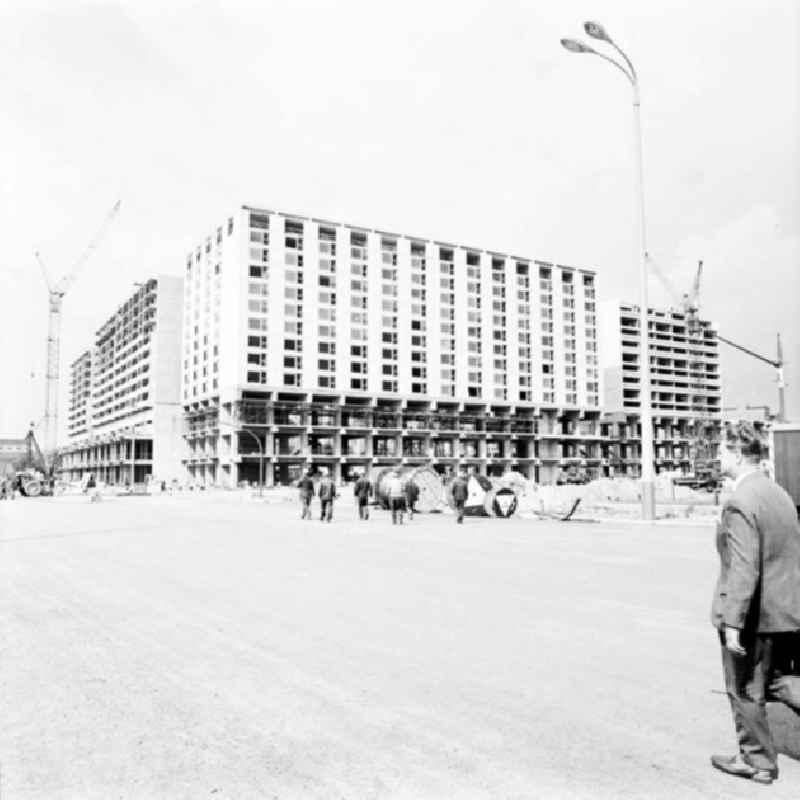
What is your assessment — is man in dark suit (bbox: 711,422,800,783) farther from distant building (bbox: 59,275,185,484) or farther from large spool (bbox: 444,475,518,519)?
distant building (bbox: 59,275,185,484)

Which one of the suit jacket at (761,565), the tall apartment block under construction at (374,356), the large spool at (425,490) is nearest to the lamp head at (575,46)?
the large spool at (425,490)

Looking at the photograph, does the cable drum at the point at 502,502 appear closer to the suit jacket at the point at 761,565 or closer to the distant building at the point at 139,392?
the suit jacket at the point at 761,565

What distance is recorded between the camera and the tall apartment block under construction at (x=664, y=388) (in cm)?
11562

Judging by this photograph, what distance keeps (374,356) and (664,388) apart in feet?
214

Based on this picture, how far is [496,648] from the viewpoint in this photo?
625 cm

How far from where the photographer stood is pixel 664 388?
5079 inches

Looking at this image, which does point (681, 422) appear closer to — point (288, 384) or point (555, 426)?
point (555, 426)

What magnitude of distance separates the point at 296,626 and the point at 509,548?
348 inches

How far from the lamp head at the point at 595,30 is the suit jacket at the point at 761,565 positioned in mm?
20883

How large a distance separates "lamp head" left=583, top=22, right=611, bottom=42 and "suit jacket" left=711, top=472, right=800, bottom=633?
20883 millimetres

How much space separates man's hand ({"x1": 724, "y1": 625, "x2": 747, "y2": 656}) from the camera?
3.58 meters

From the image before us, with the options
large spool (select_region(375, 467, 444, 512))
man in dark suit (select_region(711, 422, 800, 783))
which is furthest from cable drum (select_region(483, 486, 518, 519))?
man in dark suit (select_region(711, 422, 800, 783))

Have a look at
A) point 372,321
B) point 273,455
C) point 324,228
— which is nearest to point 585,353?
point 372,321

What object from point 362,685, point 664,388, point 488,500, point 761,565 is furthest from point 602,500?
point 664,388
